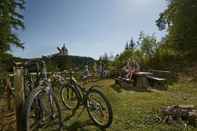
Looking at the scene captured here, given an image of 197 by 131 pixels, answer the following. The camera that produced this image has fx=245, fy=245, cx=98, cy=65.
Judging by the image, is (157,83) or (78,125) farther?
(157,83)

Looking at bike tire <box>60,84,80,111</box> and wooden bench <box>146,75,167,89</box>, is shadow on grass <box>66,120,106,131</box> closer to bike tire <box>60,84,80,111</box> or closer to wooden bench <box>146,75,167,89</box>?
bike tire <box>60,84,80,111</box>

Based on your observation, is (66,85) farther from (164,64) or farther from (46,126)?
(164,64)

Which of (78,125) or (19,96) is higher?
(19,96)

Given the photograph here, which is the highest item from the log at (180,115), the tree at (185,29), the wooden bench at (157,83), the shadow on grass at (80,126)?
the tree at (185,29)

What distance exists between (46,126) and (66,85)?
1.24 m

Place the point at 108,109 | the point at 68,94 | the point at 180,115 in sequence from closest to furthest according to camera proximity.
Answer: the point at 108,109
the point at 180,115
the point at 68,94

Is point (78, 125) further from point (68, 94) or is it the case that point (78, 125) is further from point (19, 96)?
point (19, 96)

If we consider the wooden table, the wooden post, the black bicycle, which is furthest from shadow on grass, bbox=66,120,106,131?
the wooden table

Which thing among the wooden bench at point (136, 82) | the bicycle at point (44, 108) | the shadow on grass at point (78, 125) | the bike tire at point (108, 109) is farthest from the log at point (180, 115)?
the wooden bench at point (136, 82)

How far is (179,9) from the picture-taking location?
2027 cm

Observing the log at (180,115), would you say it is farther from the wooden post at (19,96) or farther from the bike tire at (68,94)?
the wooden post at (19,96)

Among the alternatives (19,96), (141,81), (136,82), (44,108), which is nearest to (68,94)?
(44,108)

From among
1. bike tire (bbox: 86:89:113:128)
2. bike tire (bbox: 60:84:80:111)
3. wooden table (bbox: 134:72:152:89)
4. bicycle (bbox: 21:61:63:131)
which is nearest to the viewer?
bicycle (bbox: 21:61:63:131)

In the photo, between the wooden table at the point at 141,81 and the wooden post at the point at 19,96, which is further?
the wooden table at the point at 141,81
